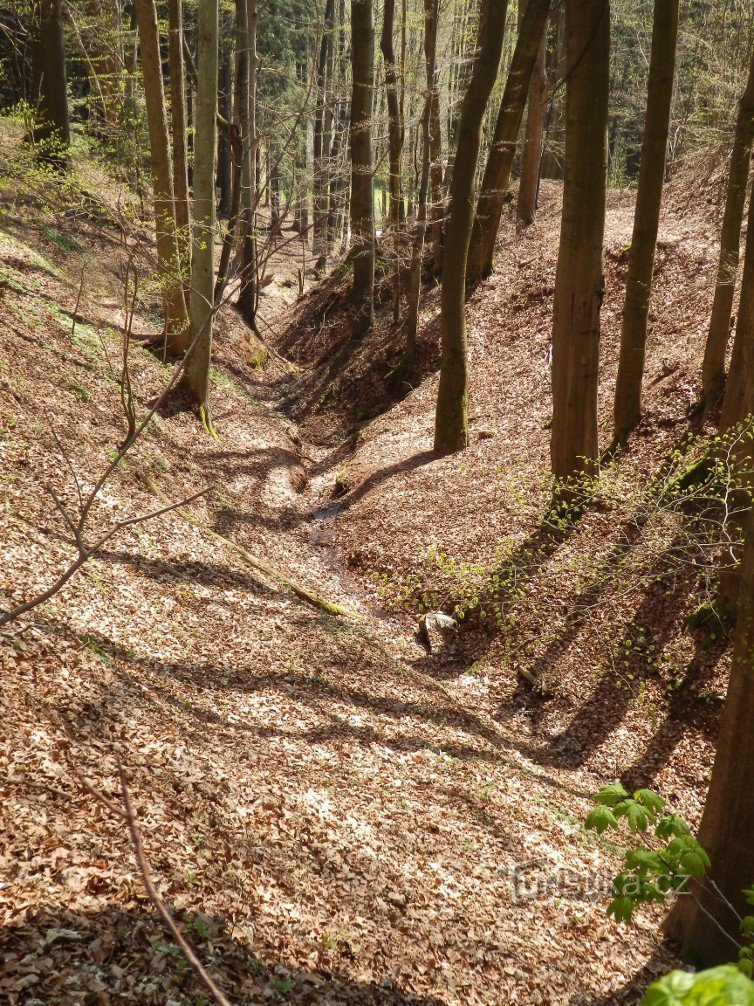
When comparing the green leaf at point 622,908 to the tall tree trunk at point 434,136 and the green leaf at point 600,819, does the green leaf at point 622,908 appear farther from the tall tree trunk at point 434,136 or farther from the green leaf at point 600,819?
the tall tree trunk at point 434,136

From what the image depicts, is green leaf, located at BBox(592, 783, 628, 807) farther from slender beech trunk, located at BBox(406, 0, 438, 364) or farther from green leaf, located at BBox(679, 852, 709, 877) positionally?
slender beech trunk, located at BBox(406, 0, 438, 364)

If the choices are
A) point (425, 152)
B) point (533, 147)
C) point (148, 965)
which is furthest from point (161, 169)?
point (148, 965)

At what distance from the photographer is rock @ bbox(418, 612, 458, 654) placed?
9.60 meters

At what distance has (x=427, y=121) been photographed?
14.3 m

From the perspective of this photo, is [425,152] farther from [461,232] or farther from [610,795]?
[610,795]

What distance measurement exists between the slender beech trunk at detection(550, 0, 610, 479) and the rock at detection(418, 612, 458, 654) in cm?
256

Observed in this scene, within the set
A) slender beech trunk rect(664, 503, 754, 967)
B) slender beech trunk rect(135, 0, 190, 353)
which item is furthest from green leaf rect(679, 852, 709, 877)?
slender beech trunk rect(135, 0, 190, 353)

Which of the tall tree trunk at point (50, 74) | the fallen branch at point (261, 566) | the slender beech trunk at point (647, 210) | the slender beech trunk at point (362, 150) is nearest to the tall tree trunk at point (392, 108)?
the slender beech trunk at point (362, 150)

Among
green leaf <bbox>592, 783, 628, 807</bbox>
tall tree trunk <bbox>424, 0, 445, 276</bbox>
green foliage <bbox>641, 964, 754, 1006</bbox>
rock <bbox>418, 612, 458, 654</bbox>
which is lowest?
rock <bbox>418, 612, 458, 654</bbox>

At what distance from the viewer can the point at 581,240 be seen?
9.27 metres

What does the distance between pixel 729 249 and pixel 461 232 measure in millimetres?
4332

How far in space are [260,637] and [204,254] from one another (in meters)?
7.24

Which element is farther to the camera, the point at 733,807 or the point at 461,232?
the point at 461,232

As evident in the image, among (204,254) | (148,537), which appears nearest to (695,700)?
(148,537)
